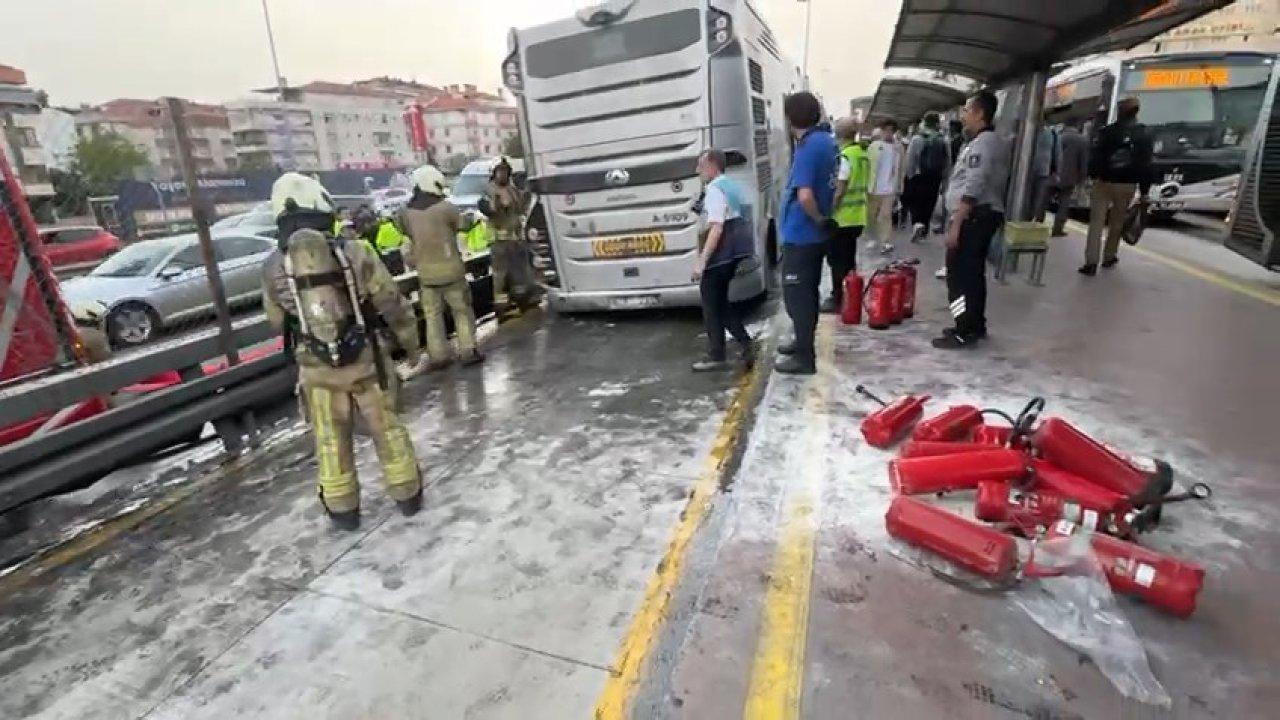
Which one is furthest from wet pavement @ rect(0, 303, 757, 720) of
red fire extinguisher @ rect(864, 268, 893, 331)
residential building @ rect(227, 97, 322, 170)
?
residential building @ rect(227, 97, 322, 170)

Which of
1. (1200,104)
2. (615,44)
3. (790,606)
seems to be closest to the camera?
(790,606)

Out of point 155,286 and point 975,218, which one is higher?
point 975,218

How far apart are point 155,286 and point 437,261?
6918 millimetres

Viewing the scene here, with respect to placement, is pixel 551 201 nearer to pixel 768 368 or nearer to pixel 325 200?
pixel 768 368

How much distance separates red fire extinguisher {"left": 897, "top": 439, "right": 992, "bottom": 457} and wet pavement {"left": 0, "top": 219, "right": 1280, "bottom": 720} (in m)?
0.20

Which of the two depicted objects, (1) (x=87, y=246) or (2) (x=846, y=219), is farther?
(1) (x=87, y=246)

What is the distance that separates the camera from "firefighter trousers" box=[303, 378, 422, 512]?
133 inches

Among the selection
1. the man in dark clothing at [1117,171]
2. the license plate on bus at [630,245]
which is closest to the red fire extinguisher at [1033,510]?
the license plate on bus at [630,245]

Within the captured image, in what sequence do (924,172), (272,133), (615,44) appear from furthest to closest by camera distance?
(272,133) → (924,172) → (615,44)

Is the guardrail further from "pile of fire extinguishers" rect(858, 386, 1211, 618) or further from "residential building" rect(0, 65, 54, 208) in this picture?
"pile of fire extinguishers" rect(858, 386, 1211, 618)

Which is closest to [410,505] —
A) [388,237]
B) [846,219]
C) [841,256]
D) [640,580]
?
[640,580]

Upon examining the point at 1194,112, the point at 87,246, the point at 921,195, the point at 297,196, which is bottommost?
the point at 87,246

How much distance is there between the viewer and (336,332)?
10.6 feet

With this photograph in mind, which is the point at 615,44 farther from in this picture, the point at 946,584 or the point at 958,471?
the point at 946,584
